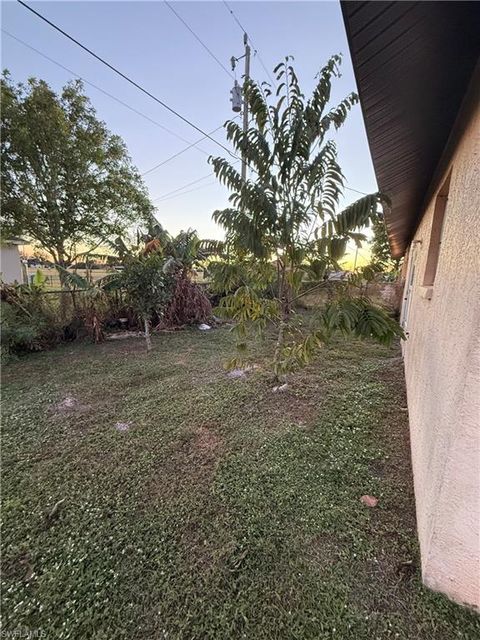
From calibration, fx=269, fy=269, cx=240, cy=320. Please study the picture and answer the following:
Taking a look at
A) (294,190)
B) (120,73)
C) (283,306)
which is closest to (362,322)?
(283,306)

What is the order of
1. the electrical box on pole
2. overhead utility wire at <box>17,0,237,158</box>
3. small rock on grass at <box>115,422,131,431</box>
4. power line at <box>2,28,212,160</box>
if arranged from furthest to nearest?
1. the electrical box on pole
2. power line at <box>2,28,212,160</box>
3. overhead utility wire at <box>17,0,237,158</box>
4. small rock on grass at <box>115,422,131,431</box>

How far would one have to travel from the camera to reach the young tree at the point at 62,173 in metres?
6.48

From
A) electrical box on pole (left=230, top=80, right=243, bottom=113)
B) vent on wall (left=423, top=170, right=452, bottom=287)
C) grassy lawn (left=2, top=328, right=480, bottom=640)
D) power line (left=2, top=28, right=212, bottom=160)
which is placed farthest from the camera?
electrical box on pole (left=230, top=80, right=243, bottom=113)

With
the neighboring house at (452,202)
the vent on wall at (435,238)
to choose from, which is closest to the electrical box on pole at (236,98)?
the vent on wall at (435,238)

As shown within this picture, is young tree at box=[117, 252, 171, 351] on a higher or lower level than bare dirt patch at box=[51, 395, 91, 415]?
higher

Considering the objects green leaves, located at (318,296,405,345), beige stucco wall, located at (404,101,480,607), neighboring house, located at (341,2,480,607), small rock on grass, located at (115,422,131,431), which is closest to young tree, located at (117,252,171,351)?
small rock on grass, located at (115,422,131,431)

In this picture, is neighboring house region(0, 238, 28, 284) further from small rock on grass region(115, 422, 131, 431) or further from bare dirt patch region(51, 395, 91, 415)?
small rock on grass region(115, 422, 131, 431)

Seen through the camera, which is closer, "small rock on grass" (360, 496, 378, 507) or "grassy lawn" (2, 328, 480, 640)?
"grassy lawn" (2, 328, 480, 640)

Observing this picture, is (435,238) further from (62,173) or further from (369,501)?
(62,173)

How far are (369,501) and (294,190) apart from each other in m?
3.30

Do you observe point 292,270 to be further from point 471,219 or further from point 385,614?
point 385,614

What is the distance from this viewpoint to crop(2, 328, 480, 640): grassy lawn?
4.93ft

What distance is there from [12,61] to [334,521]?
971 centimetres

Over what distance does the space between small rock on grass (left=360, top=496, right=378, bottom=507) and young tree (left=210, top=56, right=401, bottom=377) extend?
1.51 metres
